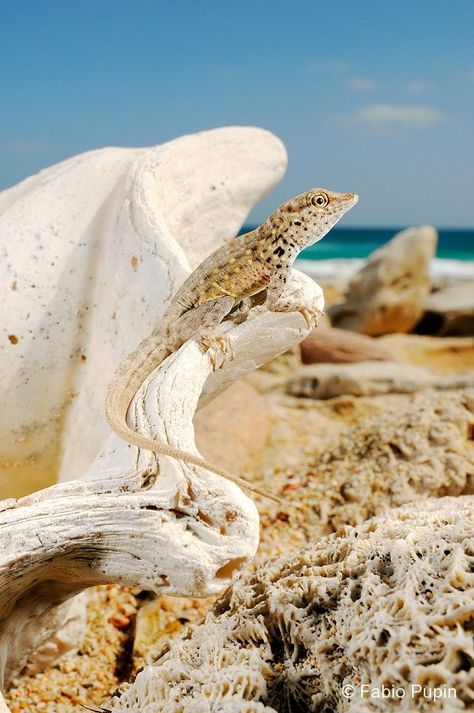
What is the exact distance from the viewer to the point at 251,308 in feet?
7.19

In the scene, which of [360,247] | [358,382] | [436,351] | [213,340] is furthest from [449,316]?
[360,247]

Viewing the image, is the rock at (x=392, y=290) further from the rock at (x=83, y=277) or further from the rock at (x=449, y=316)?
the rock at (x=83, y=277)

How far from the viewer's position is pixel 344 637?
51.0 inches

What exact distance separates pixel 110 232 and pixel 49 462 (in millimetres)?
924

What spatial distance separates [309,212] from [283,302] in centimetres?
35

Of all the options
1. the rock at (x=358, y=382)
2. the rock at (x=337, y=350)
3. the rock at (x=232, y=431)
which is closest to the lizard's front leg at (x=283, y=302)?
the rock at (x=232, y=431)

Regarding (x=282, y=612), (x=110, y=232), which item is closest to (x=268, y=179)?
(x=110, y=232)

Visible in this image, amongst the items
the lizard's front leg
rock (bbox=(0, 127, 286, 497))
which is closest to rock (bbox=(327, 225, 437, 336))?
rock (bbox=(0, 127, 286, 497))

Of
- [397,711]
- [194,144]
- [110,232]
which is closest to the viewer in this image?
[397,711]

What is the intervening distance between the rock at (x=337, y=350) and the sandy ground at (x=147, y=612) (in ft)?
6.84

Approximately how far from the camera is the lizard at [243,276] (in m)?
2.05

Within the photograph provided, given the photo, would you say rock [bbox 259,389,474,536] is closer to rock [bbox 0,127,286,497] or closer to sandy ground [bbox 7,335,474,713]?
sandy ground [bbox 7,335,474,713]

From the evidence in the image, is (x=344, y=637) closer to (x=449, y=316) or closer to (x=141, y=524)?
(x=141, y=524)

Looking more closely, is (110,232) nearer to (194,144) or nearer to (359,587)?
(194,144)
